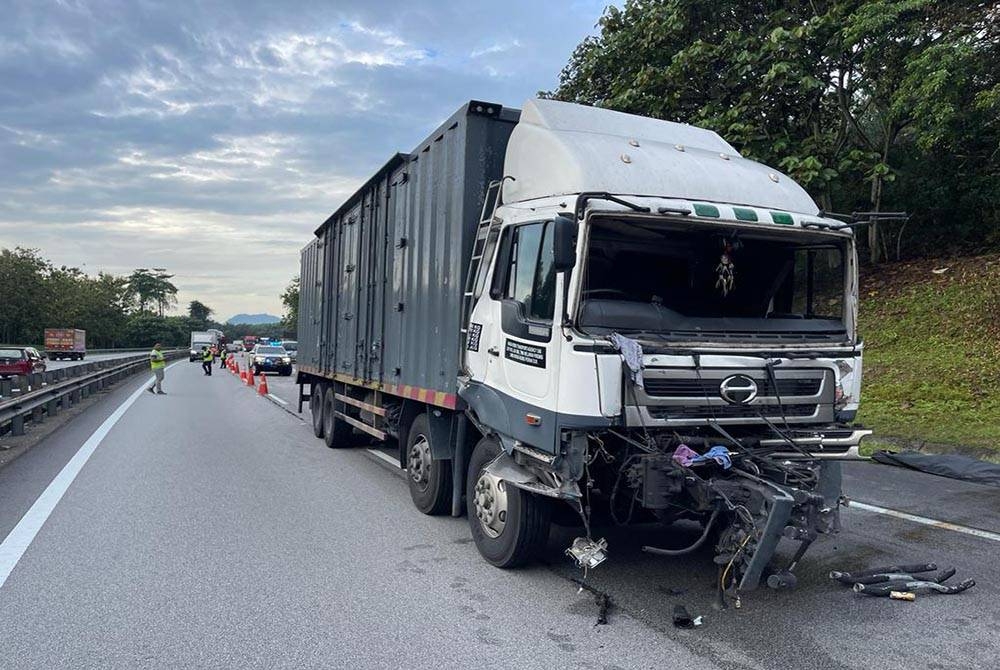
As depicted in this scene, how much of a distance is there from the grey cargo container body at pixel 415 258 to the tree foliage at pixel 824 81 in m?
8.77

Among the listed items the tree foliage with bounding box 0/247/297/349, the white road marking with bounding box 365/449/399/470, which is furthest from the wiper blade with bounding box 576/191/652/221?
the tree foliage with bounding box 0/247/297/349

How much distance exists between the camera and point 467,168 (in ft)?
20.7

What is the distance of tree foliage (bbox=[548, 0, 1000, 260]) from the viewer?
15109 mm

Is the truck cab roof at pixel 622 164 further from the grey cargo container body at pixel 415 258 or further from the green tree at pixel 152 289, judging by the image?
the green tree at pixel 152 289

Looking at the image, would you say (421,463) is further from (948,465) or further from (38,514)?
(948,465)

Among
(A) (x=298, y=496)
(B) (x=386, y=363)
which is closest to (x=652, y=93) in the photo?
(B) (x=386, y=363)

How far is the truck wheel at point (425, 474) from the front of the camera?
6883 millimetres

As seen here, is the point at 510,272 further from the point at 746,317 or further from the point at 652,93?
the point at 652,93

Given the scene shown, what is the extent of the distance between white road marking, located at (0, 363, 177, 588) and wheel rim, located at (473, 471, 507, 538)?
315 centimetres

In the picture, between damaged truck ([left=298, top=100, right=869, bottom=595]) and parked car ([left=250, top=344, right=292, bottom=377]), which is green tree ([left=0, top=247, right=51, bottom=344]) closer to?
parked car ([left=250, top=344, right=292, bottom=377])

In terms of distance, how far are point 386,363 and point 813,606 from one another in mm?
4922

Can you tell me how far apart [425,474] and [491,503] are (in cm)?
157

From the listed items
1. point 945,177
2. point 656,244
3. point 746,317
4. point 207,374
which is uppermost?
point 945,177

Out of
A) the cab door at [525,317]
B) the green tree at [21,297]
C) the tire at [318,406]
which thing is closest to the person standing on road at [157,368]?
the tire at [318,406]
